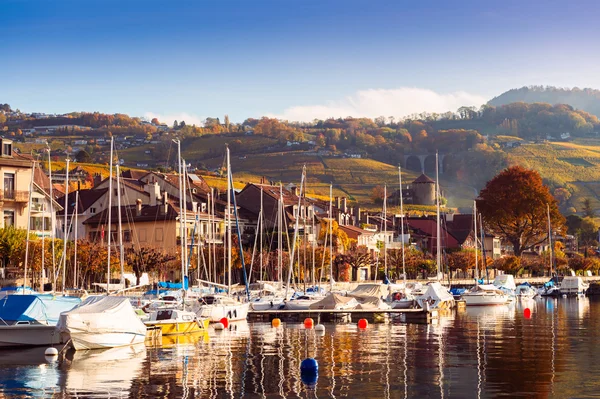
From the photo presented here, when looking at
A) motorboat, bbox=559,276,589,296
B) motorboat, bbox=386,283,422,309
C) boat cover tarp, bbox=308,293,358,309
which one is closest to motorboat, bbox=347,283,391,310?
motorboat, bbox=386,283,422,309

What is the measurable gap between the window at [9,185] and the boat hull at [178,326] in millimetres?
→ 33172

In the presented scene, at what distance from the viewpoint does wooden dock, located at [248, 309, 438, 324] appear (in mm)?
73375

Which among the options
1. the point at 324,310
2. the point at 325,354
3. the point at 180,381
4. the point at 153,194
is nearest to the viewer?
the point at 180,381

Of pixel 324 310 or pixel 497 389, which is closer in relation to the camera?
pixel 497 389

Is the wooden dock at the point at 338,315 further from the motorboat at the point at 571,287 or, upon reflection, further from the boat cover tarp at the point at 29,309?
the motorboat at the point at 571,287

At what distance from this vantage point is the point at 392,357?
44531 millimetres

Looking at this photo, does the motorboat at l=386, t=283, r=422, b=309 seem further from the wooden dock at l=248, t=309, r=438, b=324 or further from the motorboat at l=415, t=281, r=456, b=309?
the wooden dock at l=248, t=309, r=438, b=324

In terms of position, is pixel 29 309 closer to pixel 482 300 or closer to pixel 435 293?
pixel 435 293

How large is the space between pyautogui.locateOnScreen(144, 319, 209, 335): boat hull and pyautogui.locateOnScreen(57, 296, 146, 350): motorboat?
4641mm

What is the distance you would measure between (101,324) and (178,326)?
917cm

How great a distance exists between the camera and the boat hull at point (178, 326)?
53.4 meters

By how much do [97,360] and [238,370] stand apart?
7.23m

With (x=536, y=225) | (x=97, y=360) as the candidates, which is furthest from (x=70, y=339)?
(x=536, y=225)

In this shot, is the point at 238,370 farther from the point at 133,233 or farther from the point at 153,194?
the point at 153,194
